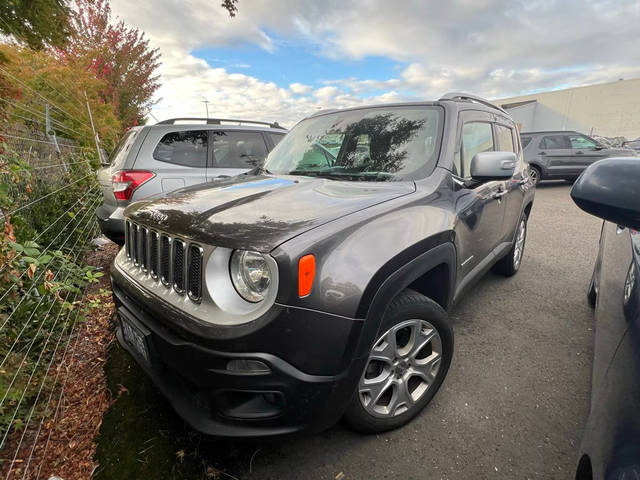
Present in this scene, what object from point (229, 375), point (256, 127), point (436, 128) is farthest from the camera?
point (256, 127)

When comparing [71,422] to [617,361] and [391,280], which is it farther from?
[617,361]

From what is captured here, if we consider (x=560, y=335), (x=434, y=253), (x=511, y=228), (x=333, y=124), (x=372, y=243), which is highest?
(x=333, y=124)

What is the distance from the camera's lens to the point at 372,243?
62.8 inches

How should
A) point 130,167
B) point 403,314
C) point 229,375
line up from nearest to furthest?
point 229,375, point 403,314, point 130,167

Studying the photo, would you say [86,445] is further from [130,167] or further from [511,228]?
[511,228]

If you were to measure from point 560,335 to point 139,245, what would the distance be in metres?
3.23

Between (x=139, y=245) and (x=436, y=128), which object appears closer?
(x=139, y=245)

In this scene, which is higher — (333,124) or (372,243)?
(333,124)

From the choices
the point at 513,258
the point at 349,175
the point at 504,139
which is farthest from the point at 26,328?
the point at 513,258

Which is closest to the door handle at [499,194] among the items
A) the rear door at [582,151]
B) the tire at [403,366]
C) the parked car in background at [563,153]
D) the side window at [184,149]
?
the tire at [403,366]

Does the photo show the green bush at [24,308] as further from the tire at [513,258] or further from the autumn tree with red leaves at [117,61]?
the autumn tree with red leaves at [117,61]

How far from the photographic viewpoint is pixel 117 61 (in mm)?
15633

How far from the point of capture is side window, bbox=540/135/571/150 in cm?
1077

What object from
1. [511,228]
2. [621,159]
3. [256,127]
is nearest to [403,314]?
[621,159]
